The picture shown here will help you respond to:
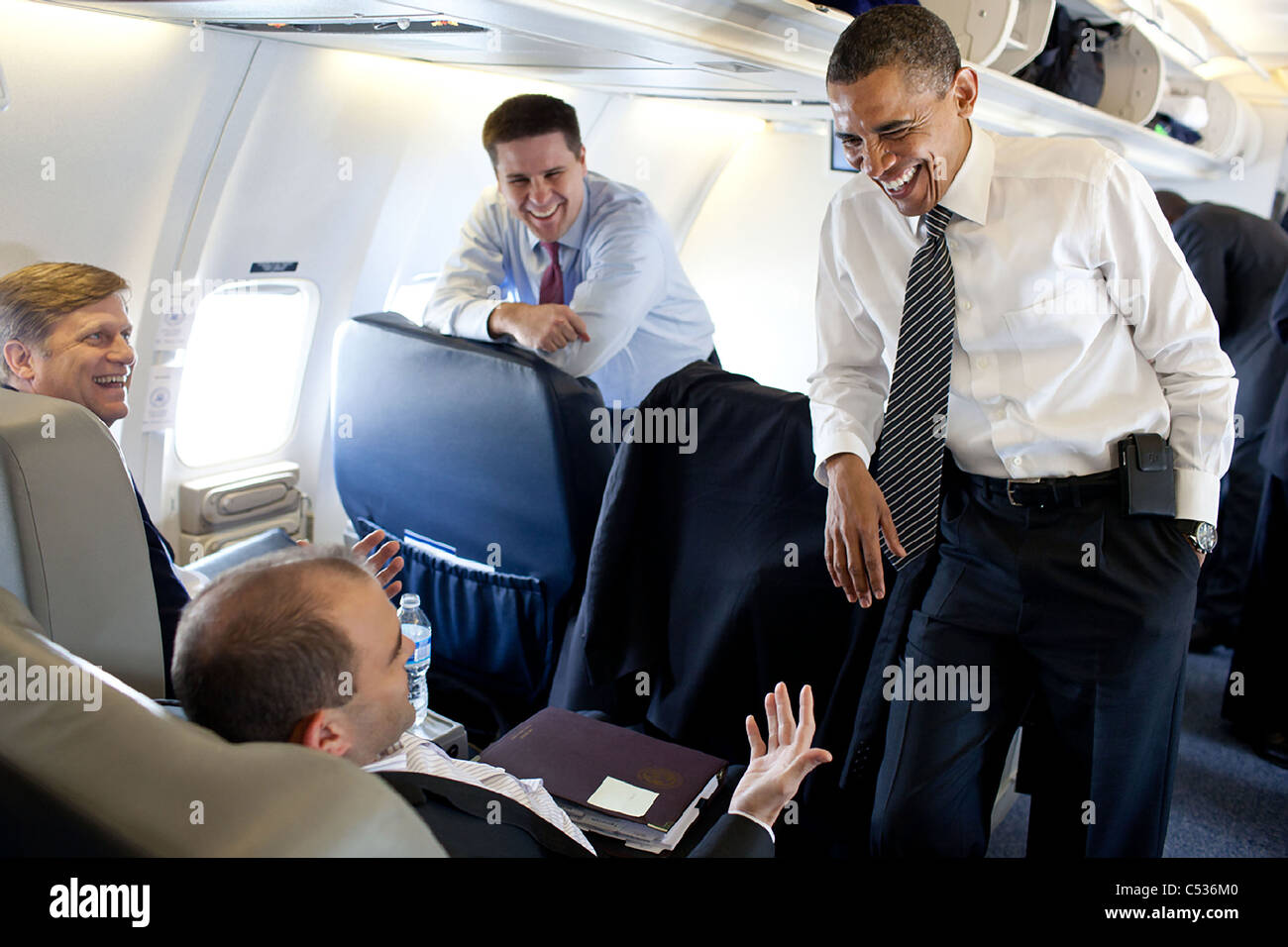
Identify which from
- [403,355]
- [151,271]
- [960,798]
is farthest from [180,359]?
[960,798]

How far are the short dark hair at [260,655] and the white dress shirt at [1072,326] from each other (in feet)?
3.75

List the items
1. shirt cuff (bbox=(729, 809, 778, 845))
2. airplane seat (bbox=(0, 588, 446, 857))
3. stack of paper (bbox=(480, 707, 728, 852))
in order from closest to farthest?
1. airplane seat (bbox=(0, 588, 446, 857))
2. shirt cuff (bbox=(729, 809, 778, 845))
3. stack of paper (bbox=(480, 707, 728, 852))

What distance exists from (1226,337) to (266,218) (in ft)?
12.8

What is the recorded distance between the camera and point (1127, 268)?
1894 millimetres

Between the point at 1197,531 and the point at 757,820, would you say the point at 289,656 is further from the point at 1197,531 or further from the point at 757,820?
the point at 1197,531

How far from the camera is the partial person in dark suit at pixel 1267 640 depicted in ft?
11.9

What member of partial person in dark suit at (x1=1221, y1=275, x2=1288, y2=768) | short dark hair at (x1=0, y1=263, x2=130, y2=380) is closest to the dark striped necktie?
short dark hair at (x1=0, y1=263, x2=130, y2=380)

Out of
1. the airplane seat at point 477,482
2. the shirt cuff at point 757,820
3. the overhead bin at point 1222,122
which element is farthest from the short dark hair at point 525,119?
the overhead bin at point 1222,122

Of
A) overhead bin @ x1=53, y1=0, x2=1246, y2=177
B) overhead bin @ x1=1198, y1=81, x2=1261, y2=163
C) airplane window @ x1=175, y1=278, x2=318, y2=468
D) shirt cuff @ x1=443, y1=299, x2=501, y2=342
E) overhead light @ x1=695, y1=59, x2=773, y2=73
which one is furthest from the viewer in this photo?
overhead bin @ x1=1198, y1=81, x2=1261, y2=163

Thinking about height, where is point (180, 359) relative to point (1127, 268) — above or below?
below

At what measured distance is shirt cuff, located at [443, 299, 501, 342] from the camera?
305 cm

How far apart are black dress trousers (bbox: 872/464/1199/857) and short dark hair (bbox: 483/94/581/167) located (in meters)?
1.74

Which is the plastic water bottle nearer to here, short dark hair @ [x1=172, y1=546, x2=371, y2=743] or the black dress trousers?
the black dress trousers
